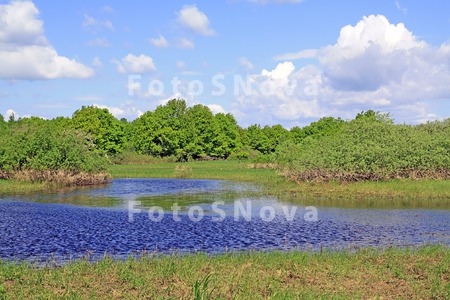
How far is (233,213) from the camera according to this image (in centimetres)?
4253

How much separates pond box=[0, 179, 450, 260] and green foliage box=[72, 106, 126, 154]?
3160 inches

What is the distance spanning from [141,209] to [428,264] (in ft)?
97.3

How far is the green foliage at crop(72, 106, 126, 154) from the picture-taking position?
439ft

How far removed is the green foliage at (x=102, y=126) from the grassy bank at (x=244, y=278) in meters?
117

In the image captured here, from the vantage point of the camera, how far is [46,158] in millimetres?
65312

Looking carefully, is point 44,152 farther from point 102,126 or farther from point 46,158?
point 102,126

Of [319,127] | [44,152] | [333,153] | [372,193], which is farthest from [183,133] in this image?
[372,193]

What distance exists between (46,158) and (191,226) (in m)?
37.3

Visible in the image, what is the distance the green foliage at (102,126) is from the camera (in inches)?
5266

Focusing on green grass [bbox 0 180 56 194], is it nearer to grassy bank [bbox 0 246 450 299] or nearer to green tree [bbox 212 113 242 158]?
grassy bank [bbox 0 246 450 299]

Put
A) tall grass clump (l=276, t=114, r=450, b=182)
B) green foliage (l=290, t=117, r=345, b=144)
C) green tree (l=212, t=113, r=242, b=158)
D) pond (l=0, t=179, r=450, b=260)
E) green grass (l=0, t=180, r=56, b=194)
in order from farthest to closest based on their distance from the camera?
green foliage (l=290, t=117, r=345, b=144), green tree (l=212, t=113, r=242, b=158), green grass (l=0, t=180, r=56, b=194), tall grass clump (l=276, t=114, r=450, b=182), pond (l=0, t=179, r=450, b=260)

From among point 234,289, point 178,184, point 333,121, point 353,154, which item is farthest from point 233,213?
point 333,121

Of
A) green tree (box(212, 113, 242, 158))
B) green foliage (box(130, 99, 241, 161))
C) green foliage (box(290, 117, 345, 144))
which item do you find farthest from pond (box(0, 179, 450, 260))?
green foliage (box(290, 117, 345, 144))

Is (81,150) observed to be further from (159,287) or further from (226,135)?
(226,135)
